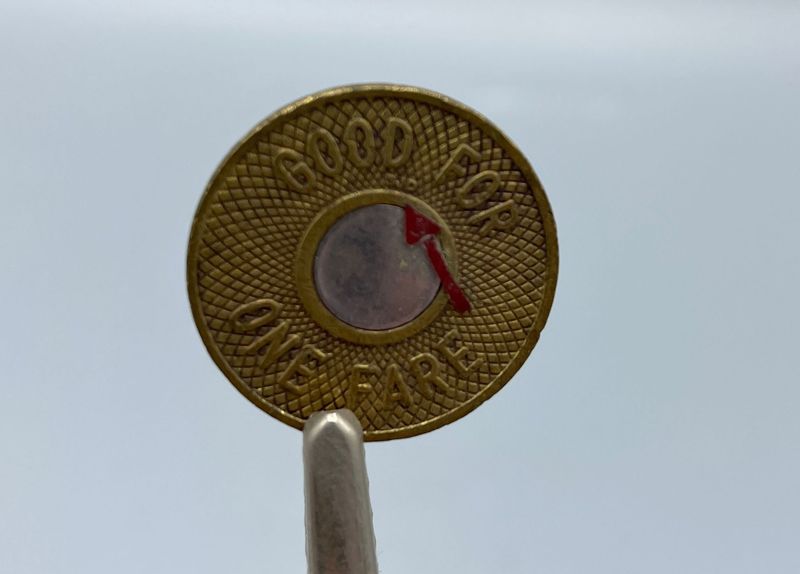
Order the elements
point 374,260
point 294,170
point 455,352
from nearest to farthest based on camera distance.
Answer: point 294,170 → point 374,260 → point 455,352

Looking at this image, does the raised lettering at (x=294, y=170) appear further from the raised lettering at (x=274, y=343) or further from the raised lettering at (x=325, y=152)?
the raised lettering at (x=274, y=343)

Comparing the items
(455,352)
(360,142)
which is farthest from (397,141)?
(455,352)

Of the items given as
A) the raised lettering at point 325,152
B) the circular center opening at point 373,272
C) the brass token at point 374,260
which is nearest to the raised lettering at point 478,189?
the brass token at point 374,260

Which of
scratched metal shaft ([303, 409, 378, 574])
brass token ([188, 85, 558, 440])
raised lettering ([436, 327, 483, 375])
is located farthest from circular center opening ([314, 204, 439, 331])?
scratched metal shaft ([303, 409, 378, 574])

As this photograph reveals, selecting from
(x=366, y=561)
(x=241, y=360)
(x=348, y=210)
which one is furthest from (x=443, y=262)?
(x=366, y=561)

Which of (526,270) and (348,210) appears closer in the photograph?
(348,210)

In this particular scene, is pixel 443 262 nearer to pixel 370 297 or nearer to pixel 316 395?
pixel 370 297

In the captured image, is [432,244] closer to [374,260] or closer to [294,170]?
Answer: [374,260]
